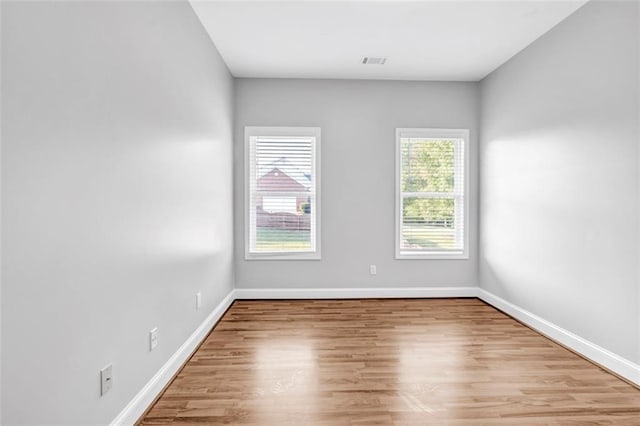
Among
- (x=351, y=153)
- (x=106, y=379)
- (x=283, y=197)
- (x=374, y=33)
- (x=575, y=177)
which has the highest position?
(x=374, y=33)

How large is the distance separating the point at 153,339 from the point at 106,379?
0.51 metres

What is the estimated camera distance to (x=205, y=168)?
331 centimetres

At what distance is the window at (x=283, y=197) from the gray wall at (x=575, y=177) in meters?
2.20

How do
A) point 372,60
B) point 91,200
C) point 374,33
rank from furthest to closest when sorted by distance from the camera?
point 372,60, point 374,33, point 91,200

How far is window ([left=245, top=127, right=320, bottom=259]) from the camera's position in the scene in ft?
15.1

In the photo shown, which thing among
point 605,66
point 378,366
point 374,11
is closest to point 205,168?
point 374,11

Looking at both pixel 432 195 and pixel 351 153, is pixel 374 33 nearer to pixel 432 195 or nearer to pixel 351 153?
pixel 351 153

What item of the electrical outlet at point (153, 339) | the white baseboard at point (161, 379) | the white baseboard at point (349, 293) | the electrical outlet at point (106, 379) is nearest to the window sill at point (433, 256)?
the white baseboard at point (349, 293)

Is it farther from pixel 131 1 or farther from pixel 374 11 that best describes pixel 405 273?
pixel 131 1

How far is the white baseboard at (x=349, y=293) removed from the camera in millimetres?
4605

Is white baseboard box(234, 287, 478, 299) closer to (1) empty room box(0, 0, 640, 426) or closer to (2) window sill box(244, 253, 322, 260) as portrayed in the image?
(1) empty room box(0, 0, 640, 426)

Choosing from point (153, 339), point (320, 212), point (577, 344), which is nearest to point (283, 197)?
point (320, 212)

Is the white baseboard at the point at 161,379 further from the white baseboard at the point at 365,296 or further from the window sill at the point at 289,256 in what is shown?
the window sill at the point at 289,256

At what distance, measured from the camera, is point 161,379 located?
7.55ft
